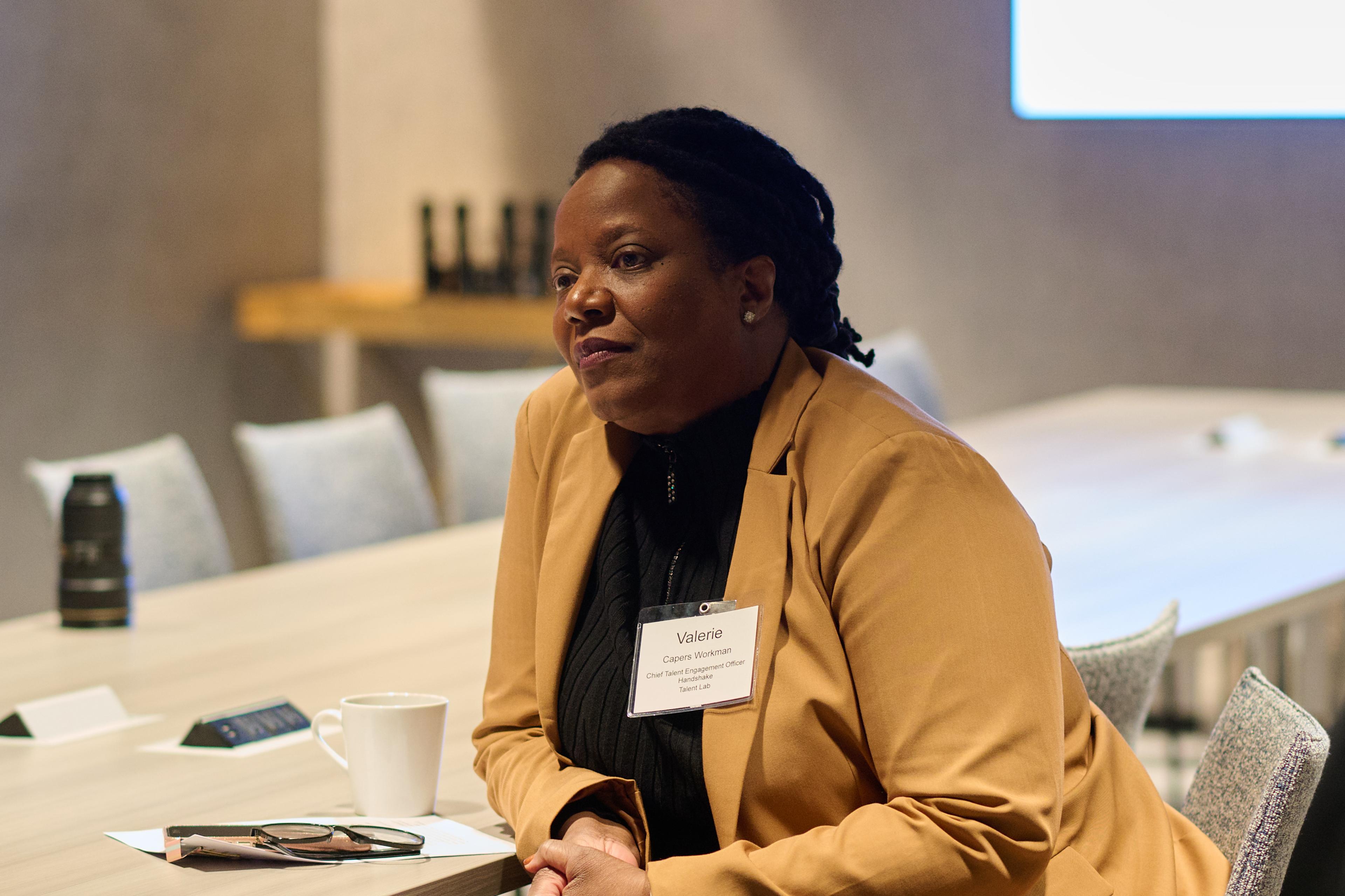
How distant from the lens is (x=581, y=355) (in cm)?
140

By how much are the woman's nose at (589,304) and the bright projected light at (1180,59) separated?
438cm

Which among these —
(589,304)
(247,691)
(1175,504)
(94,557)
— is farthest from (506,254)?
(589,304)

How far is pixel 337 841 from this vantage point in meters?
1.46

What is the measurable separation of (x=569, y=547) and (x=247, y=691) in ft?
2.59

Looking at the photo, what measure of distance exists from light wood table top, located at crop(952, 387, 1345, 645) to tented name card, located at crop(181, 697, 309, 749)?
1059 millimetres

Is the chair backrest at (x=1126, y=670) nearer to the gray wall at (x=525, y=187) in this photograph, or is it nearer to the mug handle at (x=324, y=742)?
the mug handle at (x=324, y=742)

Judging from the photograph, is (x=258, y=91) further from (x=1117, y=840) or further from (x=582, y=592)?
(x=1117, y=840)

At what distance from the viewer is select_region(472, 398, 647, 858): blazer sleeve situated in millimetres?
1529

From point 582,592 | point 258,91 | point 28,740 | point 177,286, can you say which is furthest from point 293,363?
point 582,592

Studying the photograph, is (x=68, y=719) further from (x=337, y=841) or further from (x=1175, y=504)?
(x=1175, y=504)

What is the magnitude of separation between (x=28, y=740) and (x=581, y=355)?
96 cm

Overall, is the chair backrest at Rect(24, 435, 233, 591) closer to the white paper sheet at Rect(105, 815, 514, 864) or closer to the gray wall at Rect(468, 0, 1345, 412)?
the white paper sheet at Rect(105, 815, 514, 864)

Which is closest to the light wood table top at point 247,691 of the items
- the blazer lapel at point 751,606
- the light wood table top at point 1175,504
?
the blazer lapel at point 751,606

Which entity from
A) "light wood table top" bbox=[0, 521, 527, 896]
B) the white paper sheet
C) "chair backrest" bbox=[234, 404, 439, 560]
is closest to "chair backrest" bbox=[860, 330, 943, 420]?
"chair backrest" bbox=[234, 404, 439, 560]
